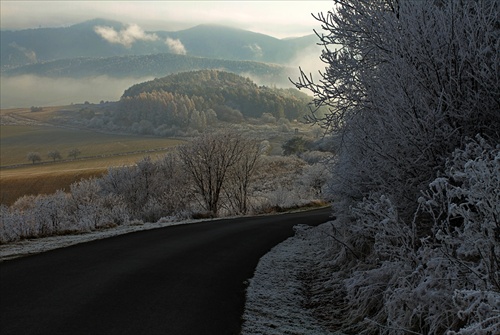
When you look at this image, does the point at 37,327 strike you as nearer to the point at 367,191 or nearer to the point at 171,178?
the point at 367,191

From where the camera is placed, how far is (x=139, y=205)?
36.0 metres

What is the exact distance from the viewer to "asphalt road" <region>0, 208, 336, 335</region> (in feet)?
20.0

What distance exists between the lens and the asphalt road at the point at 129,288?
6109mm

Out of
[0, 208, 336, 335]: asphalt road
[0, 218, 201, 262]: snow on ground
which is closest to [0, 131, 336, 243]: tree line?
[0, 218, 201, 262]: snow on ground

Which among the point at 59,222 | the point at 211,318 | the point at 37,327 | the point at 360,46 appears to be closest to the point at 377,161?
the point at 360,46

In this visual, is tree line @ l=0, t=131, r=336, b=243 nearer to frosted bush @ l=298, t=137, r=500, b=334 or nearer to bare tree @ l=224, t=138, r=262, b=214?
bare tree @ l=224, t=138, r=262, b=214

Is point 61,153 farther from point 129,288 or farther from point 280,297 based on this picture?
point 280,297

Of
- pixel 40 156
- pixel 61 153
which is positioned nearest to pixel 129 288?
pixel 40 156

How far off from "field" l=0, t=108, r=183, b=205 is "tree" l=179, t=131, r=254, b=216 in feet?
87.4

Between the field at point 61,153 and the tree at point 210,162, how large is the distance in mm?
26625

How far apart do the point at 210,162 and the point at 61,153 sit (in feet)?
298

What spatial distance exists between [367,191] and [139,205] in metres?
28.7

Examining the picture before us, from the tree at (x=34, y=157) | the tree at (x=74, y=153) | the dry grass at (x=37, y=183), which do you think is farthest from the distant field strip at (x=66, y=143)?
the dry grass at (x=37, y=183)

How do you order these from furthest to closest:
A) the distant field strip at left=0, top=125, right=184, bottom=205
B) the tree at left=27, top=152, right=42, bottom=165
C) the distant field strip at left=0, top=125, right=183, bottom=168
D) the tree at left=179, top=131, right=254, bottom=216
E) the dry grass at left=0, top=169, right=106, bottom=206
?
the distant field strip at left=0, top=125, right=183, bottom=168 < the tree at left=27, top=152, right=42, bottom=165 < the distant field strip at left=0, top=125, right=184, bottom=205 < the dry grass at left=0, top=169, right=106, bottom=206 < the tree at left=179, top=131, right=254, bottom=216
